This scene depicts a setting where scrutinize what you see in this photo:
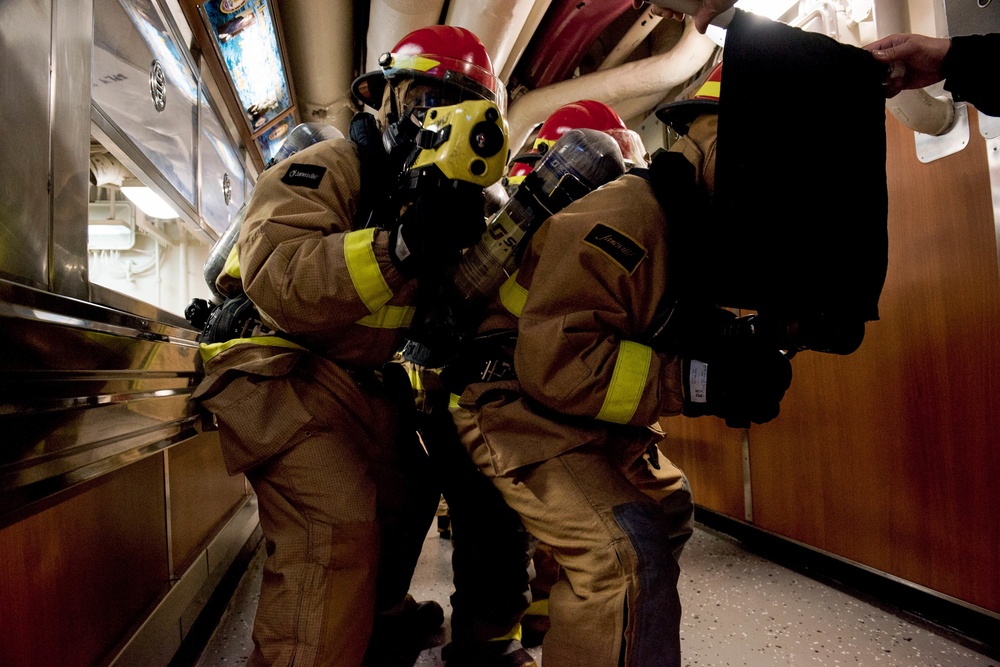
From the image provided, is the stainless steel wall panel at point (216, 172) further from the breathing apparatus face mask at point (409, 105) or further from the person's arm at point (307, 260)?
the person's arm at point (307, 260)

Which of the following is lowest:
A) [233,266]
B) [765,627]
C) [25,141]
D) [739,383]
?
[765,627]

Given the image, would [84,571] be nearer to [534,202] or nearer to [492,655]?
[492,655]

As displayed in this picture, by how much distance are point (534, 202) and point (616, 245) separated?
25cm

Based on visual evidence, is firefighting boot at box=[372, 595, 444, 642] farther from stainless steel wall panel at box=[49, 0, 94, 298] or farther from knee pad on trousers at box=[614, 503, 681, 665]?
stainless steel wall panel at box=[49, 0, 94, 298]

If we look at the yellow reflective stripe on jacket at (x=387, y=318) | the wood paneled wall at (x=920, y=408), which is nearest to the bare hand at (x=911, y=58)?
the wood paneled wall at (x=920, y=408)

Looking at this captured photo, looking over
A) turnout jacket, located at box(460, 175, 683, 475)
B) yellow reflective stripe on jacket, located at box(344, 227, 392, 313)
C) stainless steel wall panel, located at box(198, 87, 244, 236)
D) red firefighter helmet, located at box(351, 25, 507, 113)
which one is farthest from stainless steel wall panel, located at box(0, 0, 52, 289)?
stainless steel wall panel, located at box(198, 87, 244, 236)

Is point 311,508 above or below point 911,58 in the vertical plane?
below

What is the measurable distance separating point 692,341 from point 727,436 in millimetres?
1592

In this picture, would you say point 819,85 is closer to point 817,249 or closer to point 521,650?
point 817,249

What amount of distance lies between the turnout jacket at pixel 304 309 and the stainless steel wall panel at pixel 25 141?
350 millimetres

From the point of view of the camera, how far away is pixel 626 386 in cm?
102

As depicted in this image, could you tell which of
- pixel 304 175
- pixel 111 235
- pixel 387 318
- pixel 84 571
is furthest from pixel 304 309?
pixel 111 235

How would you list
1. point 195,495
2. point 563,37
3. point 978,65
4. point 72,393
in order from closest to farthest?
point 72,393, point 978,65, point 195,495, point 563,37

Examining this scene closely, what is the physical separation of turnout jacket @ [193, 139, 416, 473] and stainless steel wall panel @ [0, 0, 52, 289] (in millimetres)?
350
